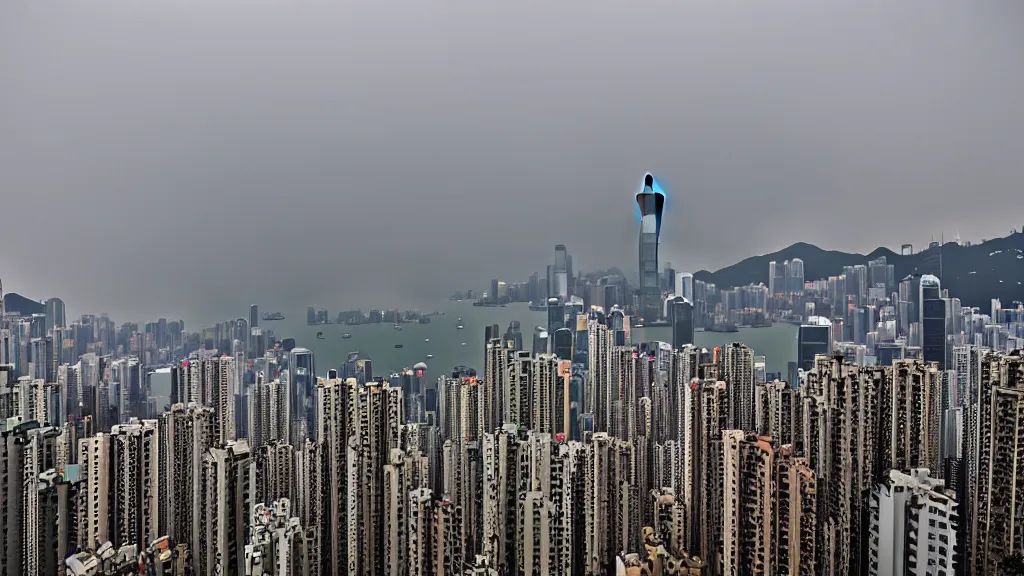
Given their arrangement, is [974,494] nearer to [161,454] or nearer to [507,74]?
[507,74]

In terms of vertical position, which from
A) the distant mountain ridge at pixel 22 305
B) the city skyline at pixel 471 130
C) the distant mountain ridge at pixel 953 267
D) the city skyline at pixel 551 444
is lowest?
the city skyline at pixel 551 444

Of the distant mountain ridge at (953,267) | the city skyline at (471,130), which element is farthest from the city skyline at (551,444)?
the city skyline at (471,130)

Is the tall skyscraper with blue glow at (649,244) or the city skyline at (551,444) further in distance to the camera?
the tall skyscraper with blue glow at (649,244)

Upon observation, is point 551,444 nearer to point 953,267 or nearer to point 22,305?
point 953,267

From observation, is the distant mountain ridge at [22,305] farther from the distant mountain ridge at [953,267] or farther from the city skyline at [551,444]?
the distant mountain ridge at [953,267]

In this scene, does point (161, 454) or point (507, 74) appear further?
point (507, 74)

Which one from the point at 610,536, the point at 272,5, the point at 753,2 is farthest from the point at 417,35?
the point at 610,536
